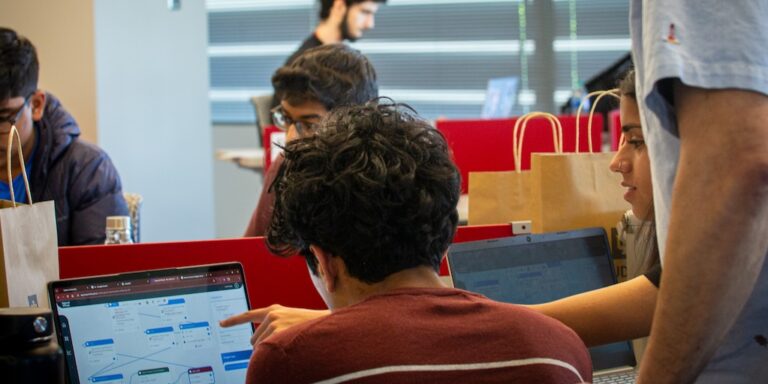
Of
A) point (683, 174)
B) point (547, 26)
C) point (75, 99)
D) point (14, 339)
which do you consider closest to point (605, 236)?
point (683, 174)

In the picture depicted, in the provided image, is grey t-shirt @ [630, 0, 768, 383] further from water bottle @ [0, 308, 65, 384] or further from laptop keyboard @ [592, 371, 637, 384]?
laptop keyboard @ [592, 371, 637, 384]

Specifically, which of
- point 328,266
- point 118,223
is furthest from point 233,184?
point 328,266

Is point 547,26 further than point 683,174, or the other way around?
point 547,26

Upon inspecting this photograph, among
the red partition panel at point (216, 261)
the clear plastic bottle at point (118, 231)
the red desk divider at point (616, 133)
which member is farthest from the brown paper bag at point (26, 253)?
the red desk divider at point (616, 133)

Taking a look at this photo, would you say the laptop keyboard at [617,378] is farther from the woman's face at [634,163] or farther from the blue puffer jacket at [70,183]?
the blue puffer jacket at [70,183]

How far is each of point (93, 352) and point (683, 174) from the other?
989 mm

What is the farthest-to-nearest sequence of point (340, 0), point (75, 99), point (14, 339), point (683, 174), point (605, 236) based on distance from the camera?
point (340, 0), point (75, 99), point (605, 236), point (683, 174), point (14, 339)

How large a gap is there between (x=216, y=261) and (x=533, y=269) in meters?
0.63

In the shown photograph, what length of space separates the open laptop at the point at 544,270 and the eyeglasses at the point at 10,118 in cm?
136

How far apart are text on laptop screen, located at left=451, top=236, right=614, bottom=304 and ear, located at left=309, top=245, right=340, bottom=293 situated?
1.80 ft

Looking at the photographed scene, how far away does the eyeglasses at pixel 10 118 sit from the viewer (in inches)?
102

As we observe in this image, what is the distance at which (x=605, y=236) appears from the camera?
210cm

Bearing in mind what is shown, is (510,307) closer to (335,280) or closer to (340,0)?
(335,280)

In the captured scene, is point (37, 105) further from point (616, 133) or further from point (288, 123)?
point (616, 133)
